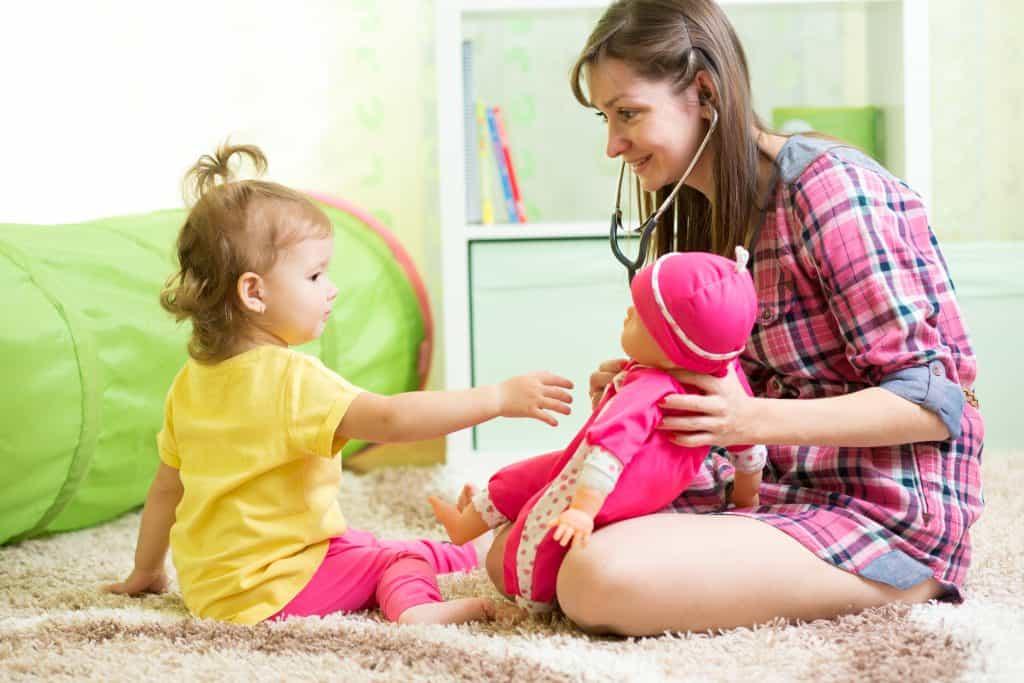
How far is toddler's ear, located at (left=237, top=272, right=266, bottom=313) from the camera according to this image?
113 cm

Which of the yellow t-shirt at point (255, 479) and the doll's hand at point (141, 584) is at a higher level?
the yellow t-shirt at point (255, 479)

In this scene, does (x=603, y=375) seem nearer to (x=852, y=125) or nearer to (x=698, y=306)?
(x=698, y=306)

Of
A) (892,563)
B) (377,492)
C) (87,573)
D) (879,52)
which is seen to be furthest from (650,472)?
(879,52)

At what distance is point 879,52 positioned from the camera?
7.27 feet

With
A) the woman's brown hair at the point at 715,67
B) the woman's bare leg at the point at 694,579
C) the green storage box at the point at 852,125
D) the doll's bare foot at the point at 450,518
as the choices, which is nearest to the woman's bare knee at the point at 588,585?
the woman's bare leg at the point at 694,579

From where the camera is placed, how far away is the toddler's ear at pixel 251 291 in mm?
1126

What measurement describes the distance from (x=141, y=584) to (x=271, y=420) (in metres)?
0.32

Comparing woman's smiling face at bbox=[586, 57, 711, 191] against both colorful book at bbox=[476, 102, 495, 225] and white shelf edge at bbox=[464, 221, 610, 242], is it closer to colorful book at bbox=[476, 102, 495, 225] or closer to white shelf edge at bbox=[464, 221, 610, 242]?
white shelf edge at bbox=[464, 221, 610, 242]

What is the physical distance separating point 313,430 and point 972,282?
4.67 feet

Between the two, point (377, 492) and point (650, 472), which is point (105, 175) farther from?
point (650, 472)

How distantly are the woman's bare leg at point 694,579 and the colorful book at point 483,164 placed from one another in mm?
1222

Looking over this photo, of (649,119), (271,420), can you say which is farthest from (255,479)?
(649,119)

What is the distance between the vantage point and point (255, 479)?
1140 mm

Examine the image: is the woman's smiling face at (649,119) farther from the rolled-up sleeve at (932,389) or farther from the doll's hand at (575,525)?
the doll's hand at (575,525)
